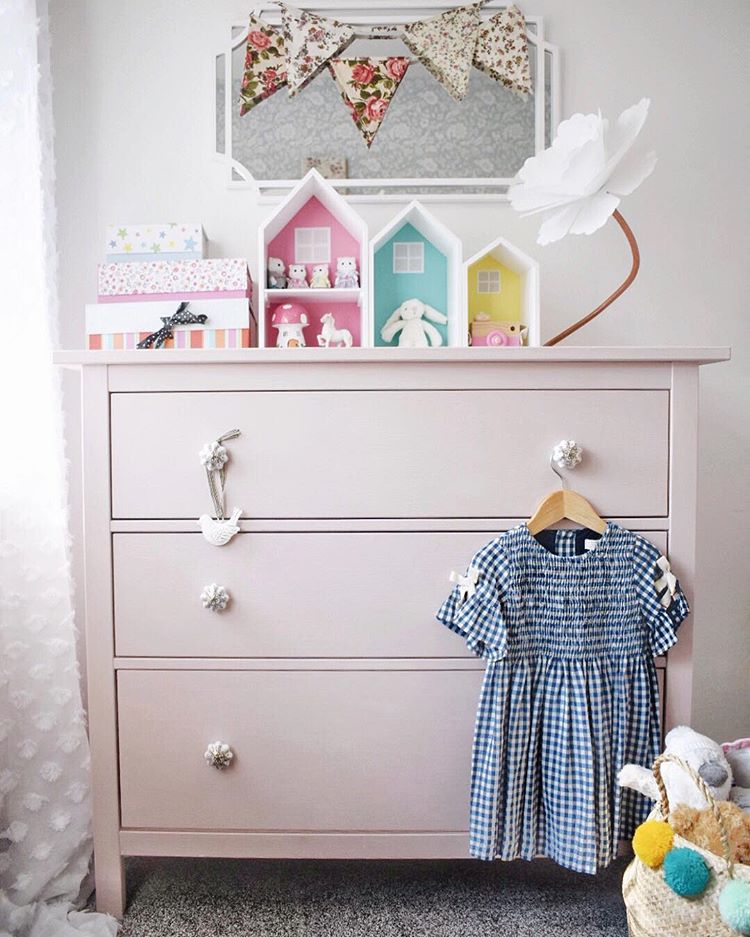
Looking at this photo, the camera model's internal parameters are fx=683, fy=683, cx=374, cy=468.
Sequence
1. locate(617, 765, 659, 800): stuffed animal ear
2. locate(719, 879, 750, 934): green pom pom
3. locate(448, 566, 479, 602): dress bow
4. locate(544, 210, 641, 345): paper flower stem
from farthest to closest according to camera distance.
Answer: locate(544, 210, 641, 345): paper flower stem → locate(448, 566, 479, 602): dress bow → locate(617, 765, 659, 800): stuffed animal ear → locate(719, 879, 750, 934): green pom pom

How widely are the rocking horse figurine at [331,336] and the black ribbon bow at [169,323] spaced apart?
0.96 ft

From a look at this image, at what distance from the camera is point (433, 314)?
1535mm

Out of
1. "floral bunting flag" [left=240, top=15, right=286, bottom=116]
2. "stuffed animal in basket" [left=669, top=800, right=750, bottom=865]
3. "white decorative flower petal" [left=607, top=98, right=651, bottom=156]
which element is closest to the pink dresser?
"stuffed animal in basket" [left=669, top=800, right=750, bottom=865]

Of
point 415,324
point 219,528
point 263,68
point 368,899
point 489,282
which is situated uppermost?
point 263,68

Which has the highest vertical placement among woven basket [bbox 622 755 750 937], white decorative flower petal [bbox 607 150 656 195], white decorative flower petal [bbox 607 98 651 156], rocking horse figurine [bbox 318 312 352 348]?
white decorative flower petal [bbox 607 98 651 156]

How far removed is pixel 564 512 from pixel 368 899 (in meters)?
0.88

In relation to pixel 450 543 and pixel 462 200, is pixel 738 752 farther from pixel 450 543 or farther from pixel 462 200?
pixel 462 200

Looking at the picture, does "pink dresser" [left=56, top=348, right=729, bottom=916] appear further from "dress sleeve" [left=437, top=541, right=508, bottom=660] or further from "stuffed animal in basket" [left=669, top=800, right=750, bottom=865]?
"stuffed animal in basket" [left=669, top=800, right=750, bottom=865]

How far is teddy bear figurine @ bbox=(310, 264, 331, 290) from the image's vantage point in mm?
1569

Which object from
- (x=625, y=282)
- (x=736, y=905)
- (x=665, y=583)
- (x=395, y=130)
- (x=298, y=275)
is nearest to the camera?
(x=736, y=905)

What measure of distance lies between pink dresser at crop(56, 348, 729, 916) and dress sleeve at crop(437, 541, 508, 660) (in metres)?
0.04

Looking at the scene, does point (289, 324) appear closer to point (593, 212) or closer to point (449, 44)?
point (593, 212)

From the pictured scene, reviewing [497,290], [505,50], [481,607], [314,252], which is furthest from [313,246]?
[481,607]

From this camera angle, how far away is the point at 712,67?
1715 millimetres
